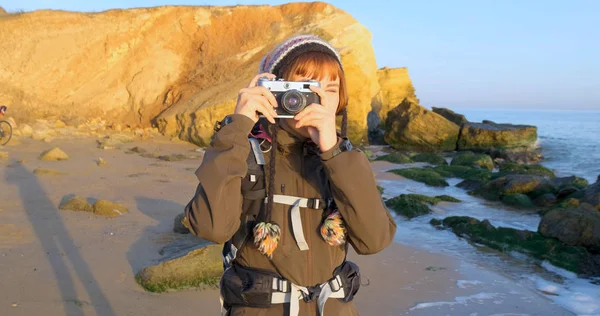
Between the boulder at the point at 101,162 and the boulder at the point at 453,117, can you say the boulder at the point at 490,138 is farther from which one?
the boulder at the point at 101,162

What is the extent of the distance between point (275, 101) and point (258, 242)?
0.50 m

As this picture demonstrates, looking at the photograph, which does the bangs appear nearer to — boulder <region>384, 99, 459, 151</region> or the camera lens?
the camera lens

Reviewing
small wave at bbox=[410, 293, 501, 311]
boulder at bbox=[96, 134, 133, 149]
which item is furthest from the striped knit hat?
boulder at bbox=[96, 134, 133, 149]

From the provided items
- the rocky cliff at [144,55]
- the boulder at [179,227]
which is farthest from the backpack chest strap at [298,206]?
the rocky cliff at [144,55]

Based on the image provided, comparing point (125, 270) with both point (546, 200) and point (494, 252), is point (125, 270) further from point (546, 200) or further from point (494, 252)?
point (546, 200)

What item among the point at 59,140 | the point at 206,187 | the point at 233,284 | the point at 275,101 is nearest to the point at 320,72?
the point at 275,101

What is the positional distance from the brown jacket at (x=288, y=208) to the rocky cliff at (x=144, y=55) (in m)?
14.2

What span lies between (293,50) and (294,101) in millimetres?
265

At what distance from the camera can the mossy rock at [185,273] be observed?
13.4ft

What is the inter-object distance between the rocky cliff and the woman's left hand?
14269 mm

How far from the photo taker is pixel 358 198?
1712 mm

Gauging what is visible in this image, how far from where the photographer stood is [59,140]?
12.9m

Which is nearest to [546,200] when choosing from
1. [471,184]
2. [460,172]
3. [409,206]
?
[471,184]

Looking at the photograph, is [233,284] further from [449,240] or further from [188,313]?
[449,240]
